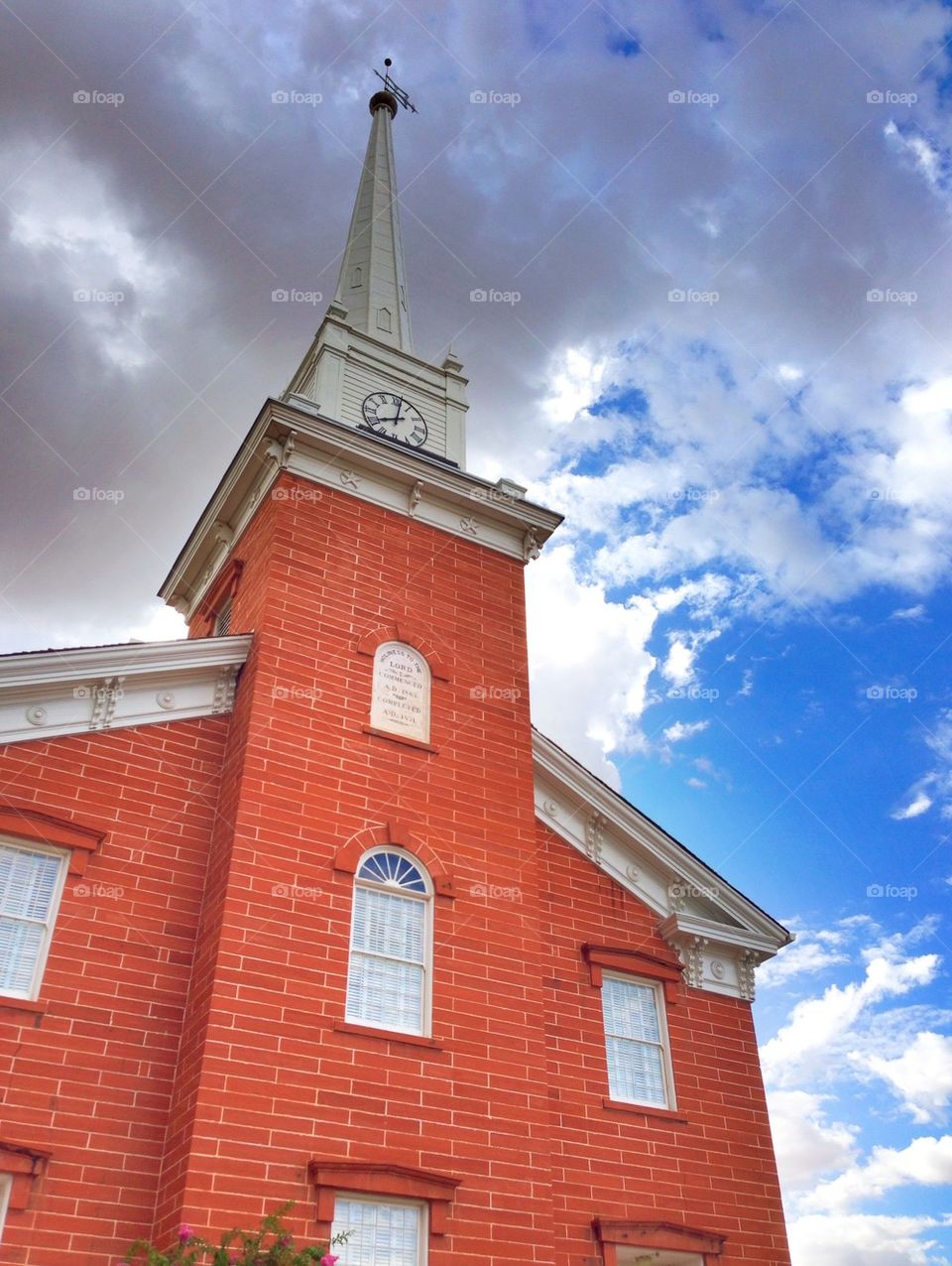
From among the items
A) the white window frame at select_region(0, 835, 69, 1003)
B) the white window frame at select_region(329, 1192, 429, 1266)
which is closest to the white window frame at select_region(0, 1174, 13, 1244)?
the white window frame at select_region(0, 835, 69, 1003)

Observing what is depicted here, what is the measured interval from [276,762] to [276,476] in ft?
18.0

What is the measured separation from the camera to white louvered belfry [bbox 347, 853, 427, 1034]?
15.4m

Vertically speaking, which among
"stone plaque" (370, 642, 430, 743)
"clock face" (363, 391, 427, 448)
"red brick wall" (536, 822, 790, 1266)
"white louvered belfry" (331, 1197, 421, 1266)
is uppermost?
"clock face" (363, 391, 427, 448)

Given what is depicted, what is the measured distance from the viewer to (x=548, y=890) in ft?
60.8

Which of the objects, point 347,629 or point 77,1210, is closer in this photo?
point 77,1210

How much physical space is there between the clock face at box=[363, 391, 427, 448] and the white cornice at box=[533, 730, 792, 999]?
6.74 meters

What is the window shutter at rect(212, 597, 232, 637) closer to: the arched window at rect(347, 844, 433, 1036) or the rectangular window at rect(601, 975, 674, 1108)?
the arched window at rect(347, 844, 433, 1036)

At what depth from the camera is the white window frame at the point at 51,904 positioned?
14008mm

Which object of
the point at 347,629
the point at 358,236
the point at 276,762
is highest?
the point at 358,236

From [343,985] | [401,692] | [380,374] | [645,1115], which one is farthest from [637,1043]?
[380,374]

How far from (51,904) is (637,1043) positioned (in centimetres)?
904

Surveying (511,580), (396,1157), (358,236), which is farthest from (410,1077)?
(358,236)

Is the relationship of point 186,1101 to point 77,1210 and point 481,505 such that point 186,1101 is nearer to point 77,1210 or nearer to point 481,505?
point 77,1210

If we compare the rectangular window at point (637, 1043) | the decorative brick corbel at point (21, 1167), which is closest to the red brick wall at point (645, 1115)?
the rectangular window at point (637, 1043)
